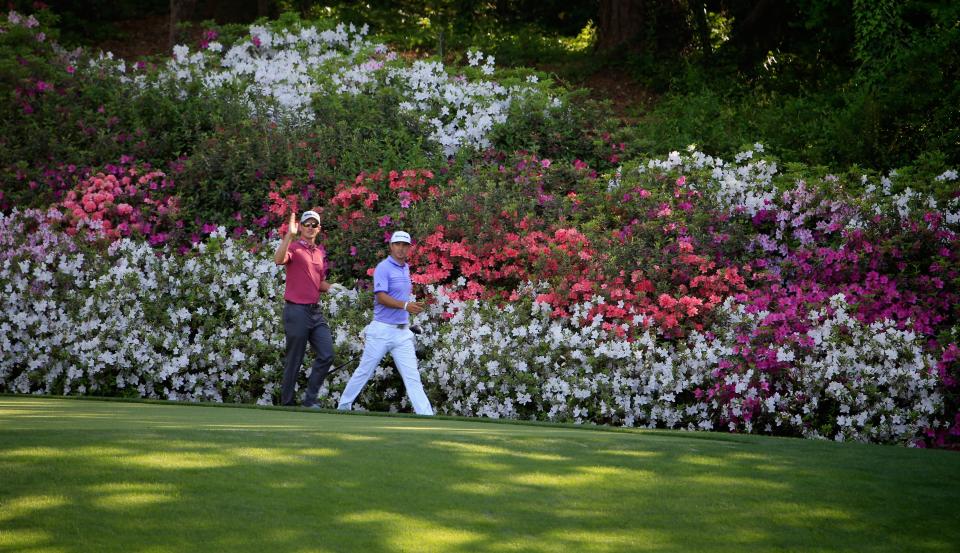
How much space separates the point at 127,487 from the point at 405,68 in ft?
44.7

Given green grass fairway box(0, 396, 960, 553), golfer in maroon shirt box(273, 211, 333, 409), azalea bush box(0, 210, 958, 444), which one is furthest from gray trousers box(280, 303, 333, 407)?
green grass fairway box(0, 396, 960, 553)

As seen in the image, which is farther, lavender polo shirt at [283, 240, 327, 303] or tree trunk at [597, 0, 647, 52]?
tree trunk at [597, 0, 647, 52]

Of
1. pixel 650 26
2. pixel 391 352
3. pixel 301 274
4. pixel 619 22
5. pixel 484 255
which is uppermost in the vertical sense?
pixel 619 22

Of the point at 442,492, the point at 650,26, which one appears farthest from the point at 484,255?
the point at 650,26

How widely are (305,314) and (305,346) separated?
32 cm

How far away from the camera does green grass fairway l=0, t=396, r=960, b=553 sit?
4422 mm

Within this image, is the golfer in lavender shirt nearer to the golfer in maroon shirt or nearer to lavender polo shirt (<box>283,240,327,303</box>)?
the golfer in maroon shirt

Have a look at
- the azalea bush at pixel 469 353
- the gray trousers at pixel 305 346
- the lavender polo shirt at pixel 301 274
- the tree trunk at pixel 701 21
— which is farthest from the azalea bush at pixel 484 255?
the tree trunk at pixel 701 21

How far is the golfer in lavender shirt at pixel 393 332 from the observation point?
33.2 feet

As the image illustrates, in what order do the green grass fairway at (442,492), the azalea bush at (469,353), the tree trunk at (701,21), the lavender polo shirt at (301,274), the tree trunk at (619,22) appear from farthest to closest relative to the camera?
1. the tree trunk at (619,22)
2. the tree trunk at (701,21)
3. the lavender polo shirt at (301,274)
4. the azalea bush at (469,353)
5. the green grass fairway at (442,492)

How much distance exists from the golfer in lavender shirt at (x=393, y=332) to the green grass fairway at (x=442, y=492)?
3.51m

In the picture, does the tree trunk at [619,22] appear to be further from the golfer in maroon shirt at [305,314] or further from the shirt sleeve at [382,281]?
the shirt sleeve at [382,281]

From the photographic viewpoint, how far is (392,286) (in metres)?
10.1

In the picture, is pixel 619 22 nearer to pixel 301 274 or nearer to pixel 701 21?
pixel 701 21
